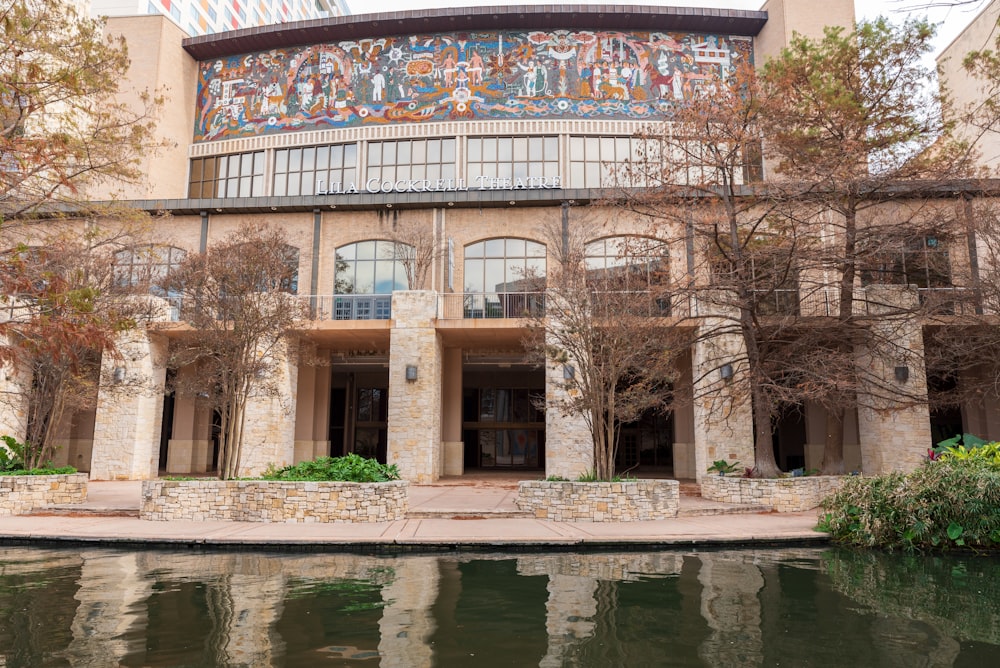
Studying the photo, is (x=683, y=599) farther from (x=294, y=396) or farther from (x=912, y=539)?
(x=294, y=396)

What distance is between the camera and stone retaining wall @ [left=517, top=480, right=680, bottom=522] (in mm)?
12922

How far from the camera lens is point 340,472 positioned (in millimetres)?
13117

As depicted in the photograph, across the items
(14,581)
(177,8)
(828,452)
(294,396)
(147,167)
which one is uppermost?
(177,8)

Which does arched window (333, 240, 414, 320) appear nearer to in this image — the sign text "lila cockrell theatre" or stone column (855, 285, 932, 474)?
the sign text "lila cockrell theatre"

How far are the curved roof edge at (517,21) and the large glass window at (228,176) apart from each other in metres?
5.26

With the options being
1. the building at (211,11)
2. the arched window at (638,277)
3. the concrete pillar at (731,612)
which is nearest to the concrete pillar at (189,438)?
the arched window at (638,277)

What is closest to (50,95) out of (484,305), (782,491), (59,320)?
(59,320)

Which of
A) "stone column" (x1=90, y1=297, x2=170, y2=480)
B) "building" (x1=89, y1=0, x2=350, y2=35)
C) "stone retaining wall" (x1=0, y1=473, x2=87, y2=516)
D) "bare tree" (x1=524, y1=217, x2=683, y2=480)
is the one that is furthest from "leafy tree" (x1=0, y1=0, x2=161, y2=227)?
"building" (x1=89, y1=0, x2=350, y2=35)

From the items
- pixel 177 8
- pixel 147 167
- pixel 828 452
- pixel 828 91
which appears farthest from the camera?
pixel 177 8

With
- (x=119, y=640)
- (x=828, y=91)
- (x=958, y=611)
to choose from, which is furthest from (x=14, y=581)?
(x=828, y=91)

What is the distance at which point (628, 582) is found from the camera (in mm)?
8047

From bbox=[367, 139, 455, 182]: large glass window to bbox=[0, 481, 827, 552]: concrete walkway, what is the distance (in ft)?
57.3

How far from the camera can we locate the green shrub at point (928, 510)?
10070 mm

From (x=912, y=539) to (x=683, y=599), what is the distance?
523cm
